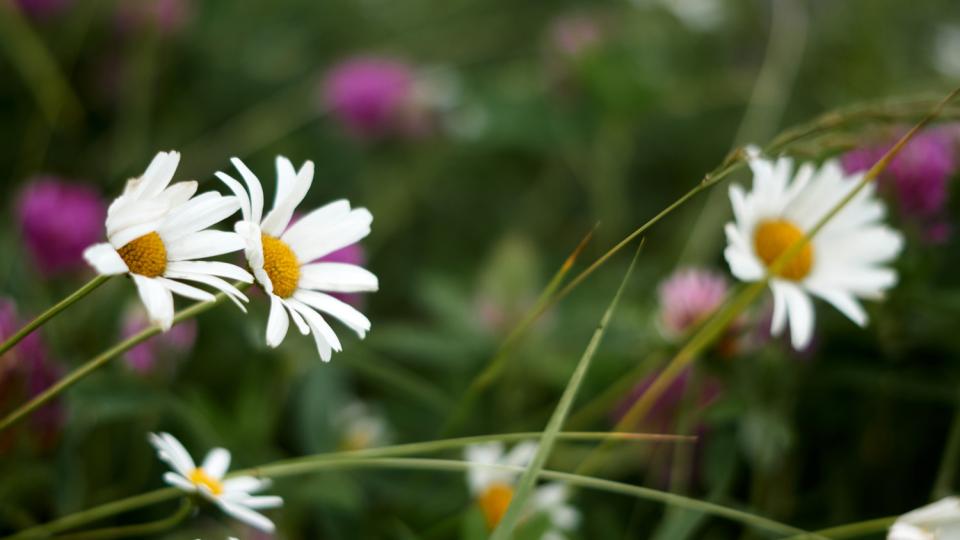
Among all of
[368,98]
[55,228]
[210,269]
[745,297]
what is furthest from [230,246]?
[368,98]

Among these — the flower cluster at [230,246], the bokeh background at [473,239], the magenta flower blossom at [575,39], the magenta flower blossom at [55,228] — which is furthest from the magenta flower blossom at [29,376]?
the magenta flower blossom at [575,39]

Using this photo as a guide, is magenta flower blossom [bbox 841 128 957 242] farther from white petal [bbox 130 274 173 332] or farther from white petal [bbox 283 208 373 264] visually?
white petal [bbox 130 274 173 332]

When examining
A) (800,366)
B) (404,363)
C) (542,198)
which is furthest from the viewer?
(542,198)

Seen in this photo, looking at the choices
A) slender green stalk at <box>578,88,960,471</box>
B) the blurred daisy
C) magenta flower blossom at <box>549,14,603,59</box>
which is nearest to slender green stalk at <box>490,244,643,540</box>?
slender green stalk at <box>578,88,960,471</box>

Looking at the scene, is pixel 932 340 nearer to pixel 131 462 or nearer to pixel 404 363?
pixel 404 363

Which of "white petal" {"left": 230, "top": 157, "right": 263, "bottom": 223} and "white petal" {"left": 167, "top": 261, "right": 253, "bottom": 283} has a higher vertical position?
"white petal" {"left": 230, "top": 157, "right": 263, "bottom": 223}

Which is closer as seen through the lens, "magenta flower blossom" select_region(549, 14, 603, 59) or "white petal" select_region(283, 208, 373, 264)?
"white petal" select_region(283, 208, 373, 264)

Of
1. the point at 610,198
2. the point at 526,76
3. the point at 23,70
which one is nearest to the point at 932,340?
the point at 610,198
